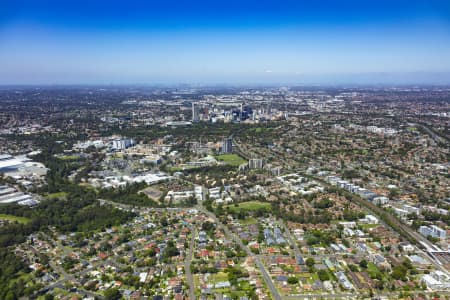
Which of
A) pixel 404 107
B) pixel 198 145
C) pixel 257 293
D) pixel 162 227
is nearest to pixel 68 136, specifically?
pixel 198 145

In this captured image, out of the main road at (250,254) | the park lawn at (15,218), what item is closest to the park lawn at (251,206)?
the main road at (250,254)

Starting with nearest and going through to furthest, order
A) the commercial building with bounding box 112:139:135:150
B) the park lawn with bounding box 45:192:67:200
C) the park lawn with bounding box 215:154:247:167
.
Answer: the park lawn with bounding box 45:192:67:200 < the park lawn with bounding box 215:154:247:167 < the commercial building with bounding box 112:139:135:150

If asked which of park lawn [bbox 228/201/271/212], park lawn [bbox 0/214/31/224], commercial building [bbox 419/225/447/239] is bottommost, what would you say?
park lawn [bbox 0/214/31/224]

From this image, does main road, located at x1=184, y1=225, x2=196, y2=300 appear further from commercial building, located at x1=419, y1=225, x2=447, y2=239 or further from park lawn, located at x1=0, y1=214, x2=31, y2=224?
commercial building, located at x1=419, y1=225, x2=447, y2=239

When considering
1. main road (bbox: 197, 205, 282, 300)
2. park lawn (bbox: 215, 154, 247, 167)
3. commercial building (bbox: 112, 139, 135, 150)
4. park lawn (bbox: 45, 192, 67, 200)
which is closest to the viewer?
main road (bbox: 197, 205, 282, 300)

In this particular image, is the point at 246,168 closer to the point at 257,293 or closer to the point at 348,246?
the point at 348,246

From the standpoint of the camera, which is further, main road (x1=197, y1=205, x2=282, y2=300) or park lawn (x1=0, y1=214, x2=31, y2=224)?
park lawn (x1=0, y1=214, x2=31, y2=224)

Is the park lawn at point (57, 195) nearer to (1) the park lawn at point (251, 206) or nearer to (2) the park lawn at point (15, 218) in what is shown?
(2) the park lawn at point (15, 218)

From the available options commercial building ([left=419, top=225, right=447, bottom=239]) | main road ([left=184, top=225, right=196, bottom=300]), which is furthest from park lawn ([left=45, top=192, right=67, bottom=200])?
commercial building ([left=419, top=225, right=447, bottom=239])
